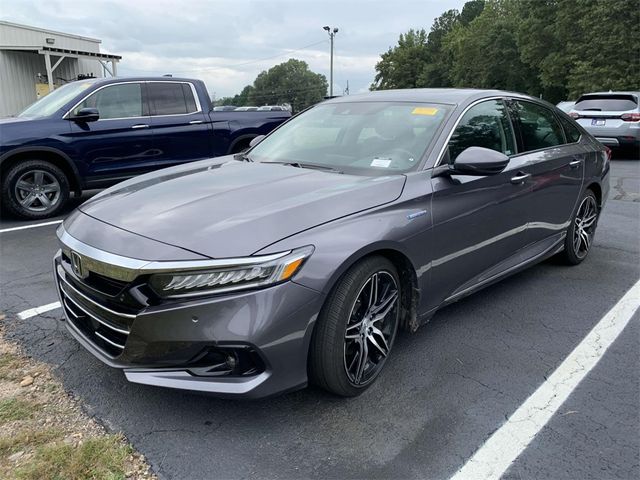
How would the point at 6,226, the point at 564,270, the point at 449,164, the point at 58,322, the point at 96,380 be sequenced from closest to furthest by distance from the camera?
1. the point at 96,380
2. the point at 449,164
3. the point at 58,322
4. the point at 564,270
5. the point at 6,226

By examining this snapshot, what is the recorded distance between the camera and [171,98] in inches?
296

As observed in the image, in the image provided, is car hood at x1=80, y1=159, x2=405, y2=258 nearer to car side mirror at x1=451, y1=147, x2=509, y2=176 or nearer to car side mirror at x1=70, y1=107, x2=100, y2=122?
car side mirror at x1=451, y1=147, x2=509, y2=176

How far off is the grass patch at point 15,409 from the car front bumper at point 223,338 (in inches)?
23.0

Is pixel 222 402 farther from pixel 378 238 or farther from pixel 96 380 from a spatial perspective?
pixel 378 238

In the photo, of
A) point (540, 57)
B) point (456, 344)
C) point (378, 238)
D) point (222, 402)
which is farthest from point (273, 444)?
point (540, 57)

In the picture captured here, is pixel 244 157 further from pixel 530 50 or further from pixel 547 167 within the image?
pixel 530 50

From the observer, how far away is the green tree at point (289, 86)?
4387 inches

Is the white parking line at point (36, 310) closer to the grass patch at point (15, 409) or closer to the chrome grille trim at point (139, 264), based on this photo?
the grass patch at point (15, 409)

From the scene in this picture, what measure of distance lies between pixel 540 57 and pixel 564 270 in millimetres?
42297

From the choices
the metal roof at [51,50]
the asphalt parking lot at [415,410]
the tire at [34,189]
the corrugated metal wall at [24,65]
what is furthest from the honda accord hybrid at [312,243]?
the corrugated metal wall at [24,65]

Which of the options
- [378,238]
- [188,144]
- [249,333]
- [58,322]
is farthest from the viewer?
[188,144]

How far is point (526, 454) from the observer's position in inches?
93.7

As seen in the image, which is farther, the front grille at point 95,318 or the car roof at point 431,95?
the car roof at point 431,95

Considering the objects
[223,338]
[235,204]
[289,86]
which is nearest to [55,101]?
[235,204]
